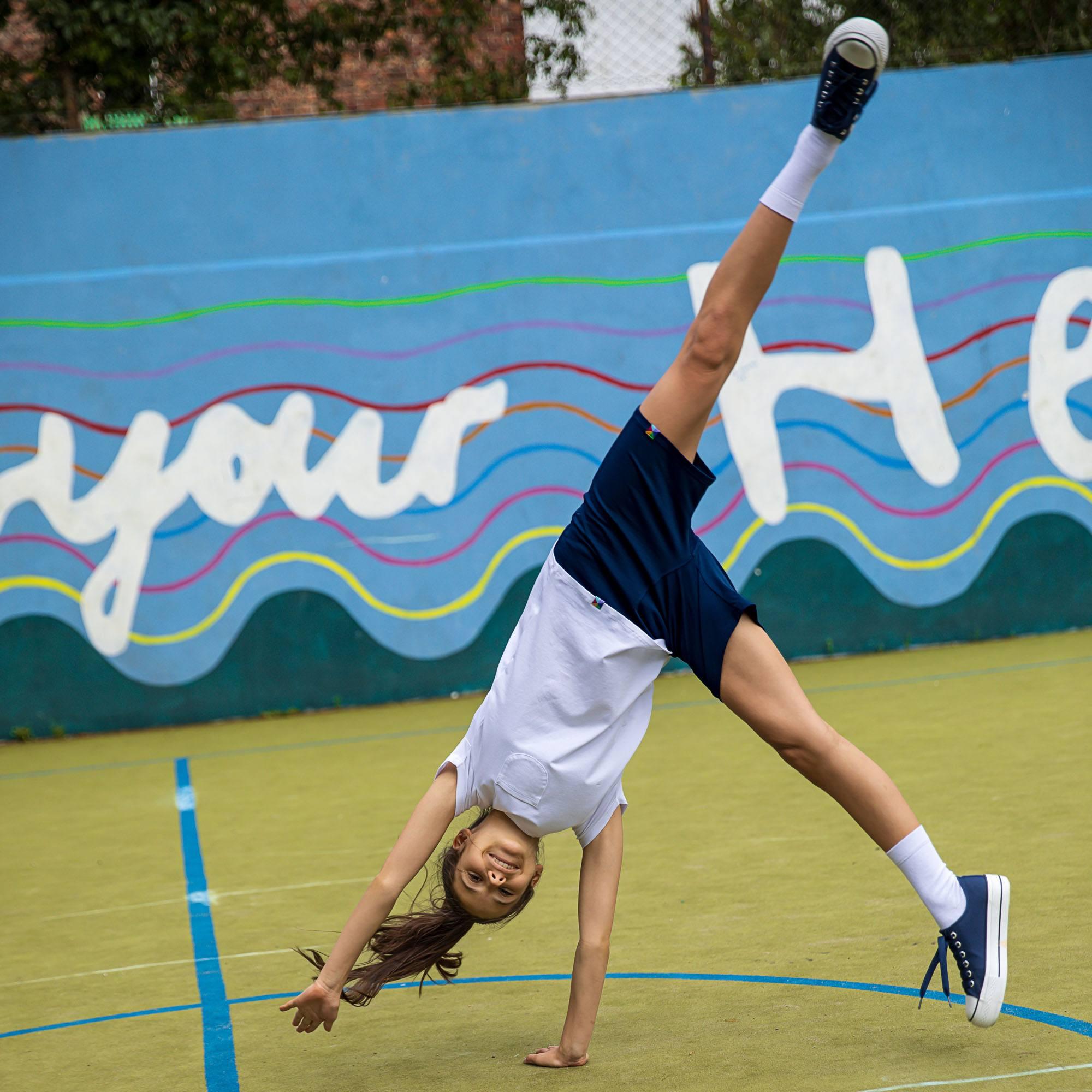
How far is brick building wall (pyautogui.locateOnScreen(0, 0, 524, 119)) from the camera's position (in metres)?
9.73

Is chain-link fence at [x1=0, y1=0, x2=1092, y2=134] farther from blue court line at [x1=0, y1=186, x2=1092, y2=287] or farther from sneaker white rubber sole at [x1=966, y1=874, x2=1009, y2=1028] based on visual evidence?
sneaker white rubber sole at [x1=966, y1=874, x2=1009, y2=1028]

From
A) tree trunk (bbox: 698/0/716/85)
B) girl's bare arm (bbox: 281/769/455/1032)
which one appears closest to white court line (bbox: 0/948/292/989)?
girl's bare arm (bbox: 281/769/455/1032)

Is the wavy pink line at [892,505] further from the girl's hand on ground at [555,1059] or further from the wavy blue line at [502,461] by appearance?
the girl's hand on ground at [555,1059]

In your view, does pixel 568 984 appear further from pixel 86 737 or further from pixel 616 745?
pixel 86 737

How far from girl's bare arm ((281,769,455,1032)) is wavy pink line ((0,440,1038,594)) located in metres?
5.49

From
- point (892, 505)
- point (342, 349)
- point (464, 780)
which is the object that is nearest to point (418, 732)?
point (342, 349)

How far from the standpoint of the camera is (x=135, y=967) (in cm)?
418

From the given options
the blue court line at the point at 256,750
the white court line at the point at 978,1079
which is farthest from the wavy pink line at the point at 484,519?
the white court line at the point at 978,1079

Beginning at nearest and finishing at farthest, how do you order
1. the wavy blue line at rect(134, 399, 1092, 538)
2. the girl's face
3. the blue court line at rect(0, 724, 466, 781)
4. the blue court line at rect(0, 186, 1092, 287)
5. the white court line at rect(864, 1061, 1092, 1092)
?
the white court line at rect(864, 1061, 1092, 1092), the girl's face, the blue court line at rect(0, 724, 466, 781), the blue court line at rect(0, 186, 1092, 287), the wavy blue line at rect(134, 399, 1092, 538)

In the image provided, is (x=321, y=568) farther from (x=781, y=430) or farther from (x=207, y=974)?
(x=207, y=974)

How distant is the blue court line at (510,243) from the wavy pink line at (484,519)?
1.40m

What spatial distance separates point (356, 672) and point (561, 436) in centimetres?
179

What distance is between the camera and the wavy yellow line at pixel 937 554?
8883 millimetres

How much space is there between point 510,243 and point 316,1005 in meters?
6.29
